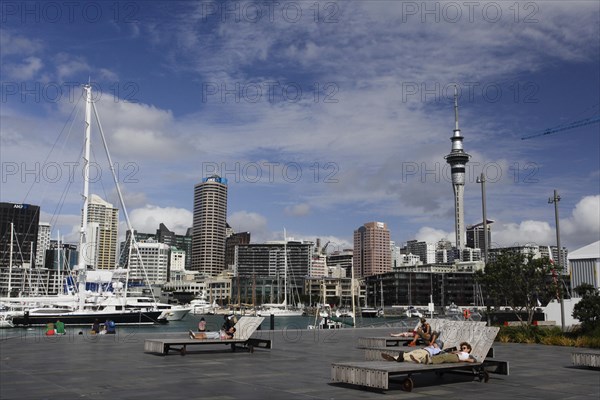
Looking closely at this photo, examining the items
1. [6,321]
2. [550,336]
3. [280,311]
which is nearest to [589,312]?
[550,336]

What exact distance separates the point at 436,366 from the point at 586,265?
32.5 m

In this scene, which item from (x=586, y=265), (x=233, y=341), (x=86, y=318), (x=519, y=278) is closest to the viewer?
(x=233, y=341)

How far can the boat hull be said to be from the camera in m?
72.4

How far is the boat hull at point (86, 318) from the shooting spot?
7238 cm

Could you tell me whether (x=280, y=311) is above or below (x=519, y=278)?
below

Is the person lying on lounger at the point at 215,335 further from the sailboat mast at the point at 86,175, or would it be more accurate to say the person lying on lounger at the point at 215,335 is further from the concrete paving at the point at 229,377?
the sailboat mast at the point at 86,175

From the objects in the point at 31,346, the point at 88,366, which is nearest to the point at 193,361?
the point at 88,366

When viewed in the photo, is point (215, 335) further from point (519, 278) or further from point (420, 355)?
point (519, 278)

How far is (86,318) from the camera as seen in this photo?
73.6 m

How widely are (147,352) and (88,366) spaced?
4049mm

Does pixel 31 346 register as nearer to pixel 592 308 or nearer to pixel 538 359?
pixel 538 359

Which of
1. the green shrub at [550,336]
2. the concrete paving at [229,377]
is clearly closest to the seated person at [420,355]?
the concrete paving at [229,377]

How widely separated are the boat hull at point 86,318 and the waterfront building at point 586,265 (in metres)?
55.0

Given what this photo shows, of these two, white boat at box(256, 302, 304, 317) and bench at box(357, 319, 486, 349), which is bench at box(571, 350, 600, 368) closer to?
bench at box(357, 319, 486, 349)
